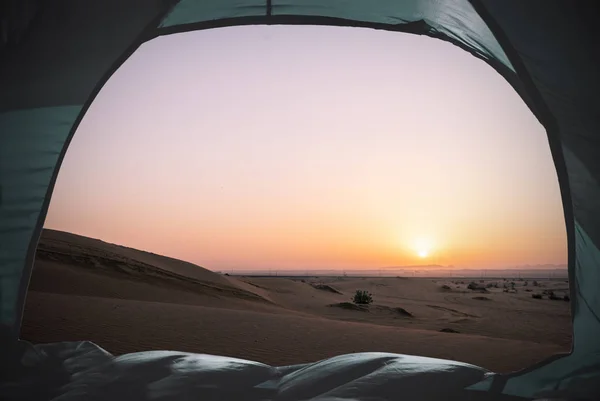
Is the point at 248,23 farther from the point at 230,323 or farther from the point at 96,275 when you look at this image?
the point at 96,275

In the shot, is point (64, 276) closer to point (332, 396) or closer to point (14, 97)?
point (14, 97)

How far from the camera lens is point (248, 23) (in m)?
4.21

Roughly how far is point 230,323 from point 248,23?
5016 mm

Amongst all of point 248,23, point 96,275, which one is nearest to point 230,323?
point 248,23

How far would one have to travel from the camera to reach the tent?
9.36ft

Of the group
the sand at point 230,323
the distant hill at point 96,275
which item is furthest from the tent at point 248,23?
the distant hill at point 96,275

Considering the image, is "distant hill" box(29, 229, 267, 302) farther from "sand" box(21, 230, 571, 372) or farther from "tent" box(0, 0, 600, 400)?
"tent" box(0, 0, 600, 400)

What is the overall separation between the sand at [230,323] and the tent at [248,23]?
6.91 feet

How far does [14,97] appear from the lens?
3.65 m

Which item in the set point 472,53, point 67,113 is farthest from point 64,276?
point 472,53

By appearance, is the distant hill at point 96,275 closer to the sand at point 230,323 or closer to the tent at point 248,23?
the sand at point 230,323

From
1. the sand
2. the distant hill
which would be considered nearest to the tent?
the sand

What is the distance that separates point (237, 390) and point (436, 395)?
3.86ft

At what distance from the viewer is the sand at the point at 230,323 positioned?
5938 millimetres
